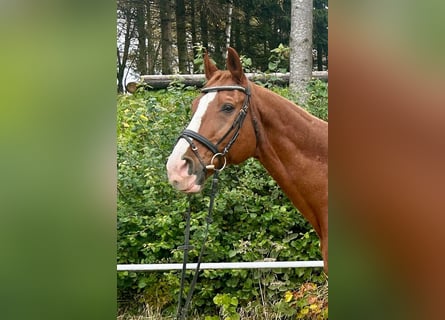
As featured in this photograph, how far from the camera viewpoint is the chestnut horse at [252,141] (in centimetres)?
127

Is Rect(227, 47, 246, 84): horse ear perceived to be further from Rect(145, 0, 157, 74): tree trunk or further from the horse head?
Rect(145, 0, 157, 74): tree trunk

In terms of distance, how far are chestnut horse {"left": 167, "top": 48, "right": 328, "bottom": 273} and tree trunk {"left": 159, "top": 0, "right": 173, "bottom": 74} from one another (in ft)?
0.71

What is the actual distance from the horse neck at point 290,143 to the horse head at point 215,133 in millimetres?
41

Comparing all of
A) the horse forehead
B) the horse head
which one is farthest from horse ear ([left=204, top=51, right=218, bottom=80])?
the horse forehead

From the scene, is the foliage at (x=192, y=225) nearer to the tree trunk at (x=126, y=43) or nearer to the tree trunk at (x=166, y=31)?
the tree trunk at (x=166, y=31)

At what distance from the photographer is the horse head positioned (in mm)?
1257

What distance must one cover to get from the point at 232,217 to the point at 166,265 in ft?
1.24

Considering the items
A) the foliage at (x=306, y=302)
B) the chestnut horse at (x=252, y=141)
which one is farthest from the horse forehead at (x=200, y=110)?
the foliage at (x=306, y=302)

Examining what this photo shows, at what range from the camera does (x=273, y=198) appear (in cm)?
195

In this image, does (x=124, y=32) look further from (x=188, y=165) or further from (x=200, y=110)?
(x=188, y=165)

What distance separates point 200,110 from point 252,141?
191 millimetres

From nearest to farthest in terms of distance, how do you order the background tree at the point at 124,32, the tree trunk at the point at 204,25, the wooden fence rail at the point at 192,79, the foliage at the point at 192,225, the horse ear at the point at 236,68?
the background tree at the point at 124,32 < the horse ear at the point at 236,68 < the tree trunk at the point at 204,25 < the wooden fence rail at the point at 192,79 < the foliage at the point at 192,225
